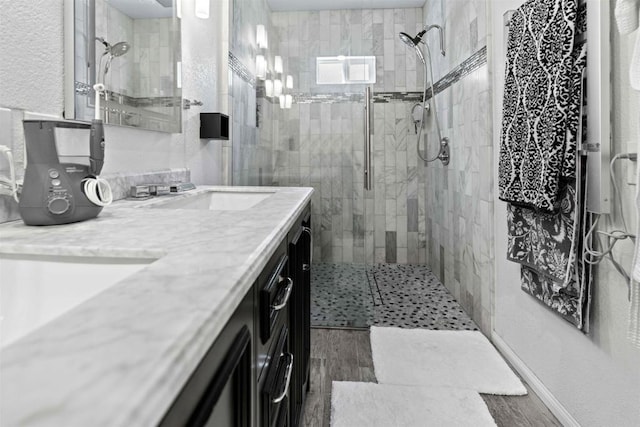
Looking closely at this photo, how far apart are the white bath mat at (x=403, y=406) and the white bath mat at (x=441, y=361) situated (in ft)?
0.25

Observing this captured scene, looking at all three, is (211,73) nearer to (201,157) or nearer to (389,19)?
(201,157)

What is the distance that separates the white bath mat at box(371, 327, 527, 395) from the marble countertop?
1.50 m

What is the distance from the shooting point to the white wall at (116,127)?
991 millimetres

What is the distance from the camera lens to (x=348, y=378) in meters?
1.90

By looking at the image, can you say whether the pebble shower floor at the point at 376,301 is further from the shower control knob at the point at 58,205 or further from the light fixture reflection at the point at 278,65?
the shower control knob at the point at 58,205

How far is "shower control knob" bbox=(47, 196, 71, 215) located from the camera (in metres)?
0.88

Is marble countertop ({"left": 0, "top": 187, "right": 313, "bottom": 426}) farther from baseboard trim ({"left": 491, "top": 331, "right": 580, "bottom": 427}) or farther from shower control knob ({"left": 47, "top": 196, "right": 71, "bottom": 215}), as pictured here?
baseboard trim ({"left": 491, "top": 331, "right": 580, "bottom": 427})

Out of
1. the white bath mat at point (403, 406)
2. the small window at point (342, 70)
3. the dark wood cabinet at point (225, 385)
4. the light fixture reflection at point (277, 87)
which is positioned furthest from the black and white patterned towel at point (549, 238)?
the light fixture reflection at point (277, 87)

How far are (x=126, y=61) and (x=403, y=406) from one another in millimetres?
1769

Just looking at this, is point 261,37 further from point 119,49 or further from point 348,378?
point 348,378

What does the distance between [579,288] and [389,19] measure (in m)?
2.87

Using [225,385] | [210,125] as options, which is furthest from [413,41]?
[225,385]

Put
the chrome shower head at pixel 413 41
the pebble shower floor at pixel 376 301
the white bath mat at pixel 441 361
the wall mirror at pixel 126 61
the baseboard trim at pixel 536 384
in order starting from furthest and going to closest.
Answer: the chrome shower head at pixel 413 41
the pebble shower floor at pixel 376 301
the white bath mat at pixel 441 361
the baseboard trim at pixel 536 384
the wall mirror at pixel 126 61

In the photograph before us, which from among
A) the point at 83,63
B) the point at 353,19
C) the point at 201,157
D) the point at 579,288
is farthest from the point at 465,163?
the point at 83,63
